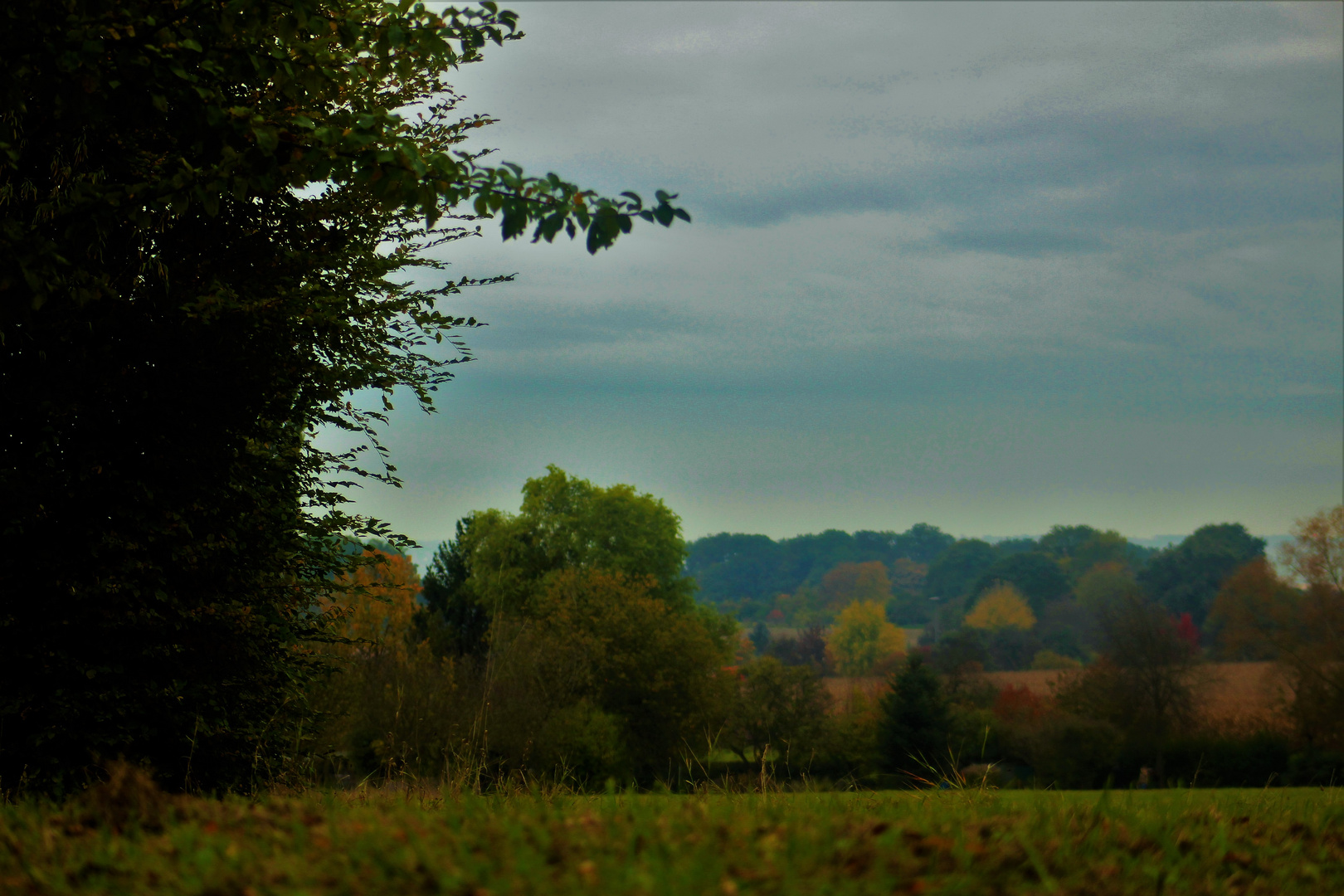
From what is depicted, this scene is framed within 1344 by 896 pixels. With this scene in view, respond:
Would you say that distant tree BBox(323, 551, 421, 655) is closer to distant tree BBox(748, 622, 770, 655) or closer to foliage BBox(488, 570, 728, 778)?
foliage BBox(488, 570, 728, 778)

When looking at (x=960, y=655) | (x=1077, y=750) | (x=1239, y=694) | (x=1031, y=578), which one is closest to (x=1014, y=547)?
Answer: (x=1031, y=578)

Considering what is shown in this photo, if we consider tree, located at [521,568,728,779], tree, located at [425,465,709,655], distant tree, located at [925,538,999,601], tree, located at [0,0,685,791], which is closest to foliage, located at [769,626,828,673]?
distant tree, located at [925,538,999,601]

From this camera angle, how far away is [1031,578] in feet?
417

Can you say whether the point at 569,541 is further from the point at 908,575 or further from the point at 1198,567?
the point at 908,575

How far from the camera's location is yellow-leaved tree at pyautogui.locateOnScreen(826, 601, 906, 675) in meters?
101

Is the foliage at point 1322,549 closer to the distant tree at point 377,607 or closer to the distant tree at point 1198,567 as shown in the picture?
the distant tree at point 377,607

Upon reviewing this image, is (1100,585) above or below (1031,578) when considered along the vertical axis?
below

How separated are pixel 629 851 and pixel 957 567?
160023mm

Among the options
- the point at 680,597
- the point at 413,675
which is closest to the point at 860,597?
the point at 680,597

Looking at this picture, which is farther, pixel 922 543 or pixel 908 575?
pixel 922 543

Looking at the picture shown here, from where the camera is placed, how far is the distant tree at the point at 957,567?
152 metres

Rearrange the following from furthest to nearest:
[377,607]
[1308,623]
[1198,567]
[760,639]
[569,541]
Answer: [760,639]
[1198,567]
[569,541]
[1308,623]
[377,607]

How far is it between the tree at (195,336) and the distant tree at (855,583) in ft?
490

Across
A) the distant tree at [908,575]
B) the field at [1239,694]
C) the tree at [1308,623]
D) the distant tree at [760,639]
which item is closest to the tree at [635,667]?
the field at [1239,694]
